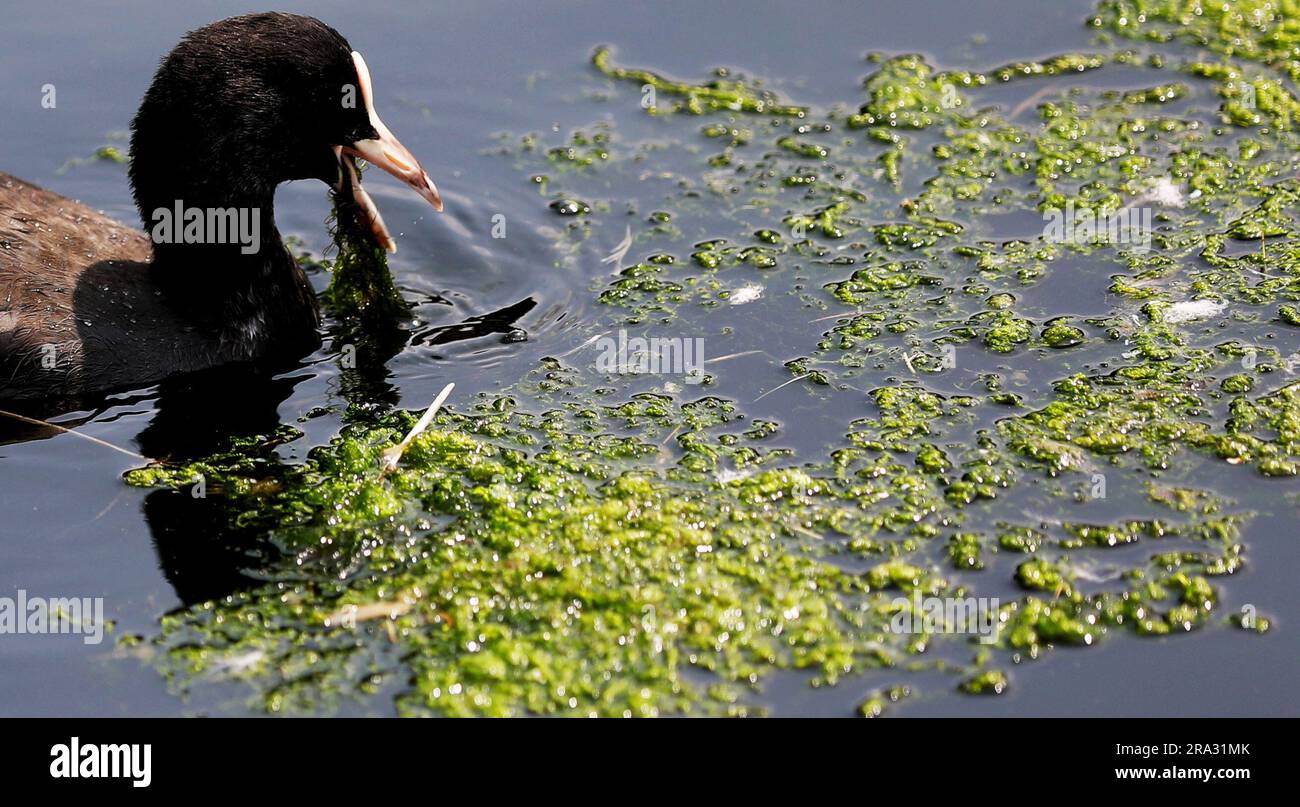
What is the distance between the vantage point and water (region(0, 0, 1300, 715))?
3.99 m

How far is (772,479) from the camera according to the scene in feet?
15.3

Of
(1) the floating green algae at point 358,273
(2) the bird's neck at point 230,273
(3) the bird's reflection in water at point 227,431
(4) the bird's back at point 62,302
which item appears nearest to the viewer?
(3) the bird's reflection in water at point 227,431

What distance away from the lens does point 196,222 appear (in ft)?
17.6

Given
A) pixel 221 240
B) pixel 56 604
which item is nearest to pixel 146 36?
pixel 221 240

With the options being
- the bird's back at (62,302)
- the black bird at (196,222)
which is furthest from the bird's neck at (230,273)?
the bird's back at (62,302)

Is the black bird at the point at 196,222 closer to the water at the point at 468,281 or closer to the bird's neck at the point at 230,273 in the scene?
the bird's neck at the point at 230,273

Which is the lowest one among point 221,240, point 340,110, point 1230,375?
point 1230,375

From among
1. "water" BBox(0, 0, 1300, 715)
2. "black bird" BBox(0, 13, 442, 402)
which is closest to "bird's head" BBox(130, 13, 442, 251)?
"black bird" BBox(0, 13, 442, 402)

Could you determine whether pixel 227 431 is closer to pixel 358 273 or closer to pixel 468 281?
pixel 358 273

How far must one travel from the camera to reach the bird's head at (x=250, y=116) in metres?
5.20
